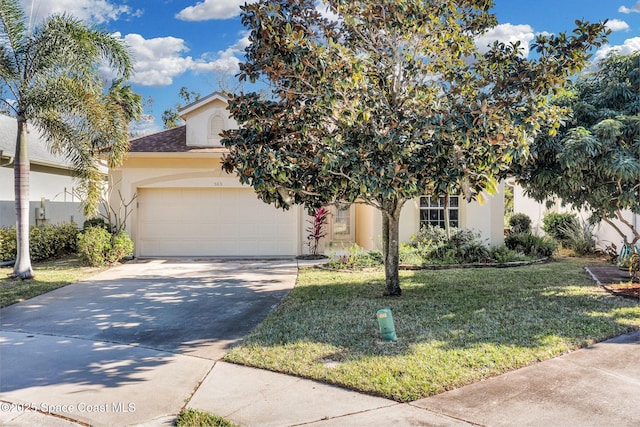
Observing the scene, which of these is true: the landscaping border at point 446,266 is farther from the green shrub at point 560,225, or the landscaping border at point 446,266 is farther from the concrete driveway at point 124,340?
the green shrub at point 560,225

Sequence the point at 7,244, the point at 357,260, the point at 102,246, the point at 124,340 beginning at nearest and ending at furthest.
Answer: the point at 124,340
the point at 357,260
the point at 102,246
the point at 7,244

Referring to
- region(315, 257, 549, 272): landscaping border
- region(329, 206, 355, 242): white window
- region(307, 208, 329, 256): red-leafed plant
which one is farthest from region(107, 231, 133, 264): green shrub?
region(329, 206, 355, 242): white window

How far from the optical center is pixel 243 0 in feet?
23.8

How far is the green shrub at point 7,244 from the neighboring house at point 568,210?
541 inches

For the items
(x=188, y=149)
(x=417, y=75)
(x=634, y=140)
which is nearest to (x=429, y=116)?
(x=417, y=75)

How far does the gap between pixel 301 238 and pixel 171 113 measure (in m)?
24.9

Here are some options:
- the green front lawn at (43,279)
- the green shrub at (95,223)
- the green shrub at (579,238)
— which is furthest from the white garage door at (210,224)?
the green shrub at (579,238)

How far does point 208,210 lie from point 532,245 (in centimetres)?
1031

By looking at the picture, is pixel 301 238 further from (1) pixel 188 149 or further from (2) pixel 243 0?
(2) pixel 243 0

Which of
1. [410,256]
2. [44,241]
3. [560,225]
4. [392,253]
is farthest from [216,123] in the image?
[560,225]

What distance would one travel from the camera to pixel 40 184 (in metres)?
17.0

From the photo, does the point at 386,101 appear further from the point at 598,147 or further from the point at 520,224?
the point at 520,224

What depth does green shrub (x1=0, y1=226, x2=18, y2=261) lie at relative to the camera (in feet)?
42.2

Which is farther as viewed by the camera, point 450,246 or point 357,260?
point 450,246
